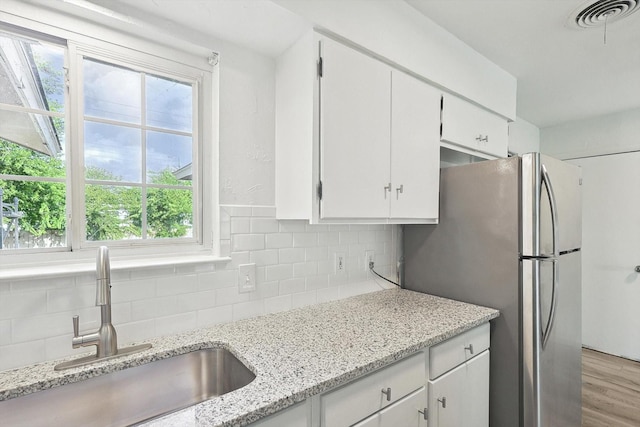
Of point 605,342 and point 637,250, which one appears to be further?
point 605,342

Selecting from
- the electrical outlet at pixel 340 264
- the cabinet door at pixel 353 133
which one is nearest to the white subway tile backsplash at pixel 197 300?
the cabinet door at pixel 353 133

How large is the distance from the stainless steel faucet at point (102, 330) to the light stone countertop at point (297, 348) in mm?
41

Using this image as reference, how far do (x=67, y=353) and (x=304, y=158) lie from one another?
1.12m

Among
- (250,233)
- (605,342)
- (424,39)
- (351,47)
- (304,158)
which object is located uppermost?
(424,39)

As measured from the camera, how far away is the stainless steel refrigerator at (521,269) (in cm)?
152

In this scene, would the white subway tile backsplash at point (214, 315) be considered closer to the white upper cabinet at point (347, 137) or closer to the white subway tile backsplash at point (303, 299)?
the white subway tile backsplash at point (303, 299)

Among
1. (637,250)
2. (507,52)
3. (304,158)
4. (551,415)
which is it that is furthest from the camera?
(637,250)

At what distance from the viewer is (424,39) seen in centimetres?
170

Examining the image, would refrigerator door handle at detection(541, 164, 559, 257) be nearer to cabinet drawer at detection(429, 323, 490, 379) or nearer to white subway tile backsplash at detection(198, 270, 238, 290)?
cabinet drawer at detection(429, 323, 490, 379)

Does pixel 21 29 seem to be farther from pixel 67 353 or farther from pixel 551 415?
pixel 551 415

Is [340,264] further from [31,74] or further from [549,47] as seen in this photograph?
[549,47]

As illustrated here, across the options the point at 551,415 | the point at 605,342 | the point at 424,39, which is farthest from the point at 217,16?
the point at 605,342

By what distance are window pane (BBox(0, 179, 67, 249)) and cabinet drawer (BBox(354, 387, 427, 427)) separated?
4.16 ft

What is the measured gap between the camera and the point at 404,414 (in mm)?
1192
